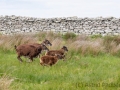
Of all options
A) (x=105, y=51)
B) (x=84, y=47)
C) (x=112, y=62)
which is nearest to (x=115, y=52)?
(x=105, y=51)

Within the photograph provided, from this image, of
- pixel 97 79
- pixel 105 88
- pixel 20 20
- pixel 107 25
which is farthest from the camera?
pixel 20 20

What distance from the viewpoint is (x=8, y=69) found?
8.54 m

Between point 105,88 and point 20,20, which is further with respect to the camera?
point 20,20

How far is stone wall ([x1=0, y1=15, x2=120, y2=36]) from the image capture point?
24.3 meters

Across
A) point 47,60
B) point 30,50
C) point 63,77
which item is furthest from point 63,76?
point 30,50

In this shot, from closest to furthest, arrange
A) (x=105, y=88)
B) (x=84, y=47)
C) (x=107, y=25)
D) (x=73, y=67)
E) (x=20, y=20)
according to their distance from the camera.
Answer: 1. (x=105, y=88)
2. (x=73, y=67)
3. (x=84, y=47)
4. (x=107, y=25)
5. (x=20, y=20)

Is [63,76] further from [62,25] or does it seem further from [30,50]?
[62,25]

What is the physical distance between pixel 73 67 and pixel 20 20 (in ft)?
56.3

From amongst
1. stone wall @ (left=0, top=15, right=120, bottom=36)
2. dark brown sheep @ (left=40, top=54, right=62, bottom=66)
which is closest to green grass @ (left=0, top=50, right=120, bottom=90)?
dark brown sheep @ (left=40, top=54, right=62, bottom=66)

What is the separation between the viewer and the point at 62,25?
25266 millimetres

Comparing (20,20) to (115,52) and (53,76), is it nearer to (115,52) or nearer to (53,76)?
(115,52)

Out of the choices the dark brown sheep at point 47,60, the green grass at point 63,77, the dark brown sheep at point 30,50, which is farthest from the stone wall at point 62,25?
the dark brown sheep at point 47,60

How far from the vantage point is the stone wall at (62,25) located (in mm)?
24344

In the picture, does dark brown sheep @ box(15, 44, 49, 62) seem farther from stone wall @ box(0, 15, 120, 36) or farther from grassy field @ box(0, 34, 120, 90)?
stone wall @ box(0, 15, 120, 36)
